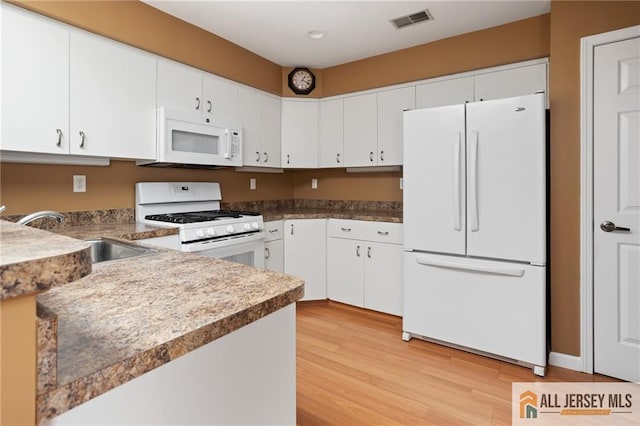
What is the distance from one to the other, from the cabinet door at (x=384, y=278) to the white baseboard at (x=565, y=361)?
1.09m

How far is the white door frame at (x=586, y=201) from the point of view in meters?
2.18

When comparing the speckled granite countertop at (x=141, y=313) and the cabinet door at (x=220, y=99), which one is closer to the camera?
the speckled granite countertop at (x=141, y=313)

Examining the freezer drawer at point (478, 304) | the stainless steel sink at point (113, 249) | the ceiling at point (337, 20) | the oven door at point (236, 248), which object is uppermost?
the ceiling at point (337, 20)

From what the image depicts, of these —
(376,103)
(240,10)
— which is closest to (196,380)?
(240,10)

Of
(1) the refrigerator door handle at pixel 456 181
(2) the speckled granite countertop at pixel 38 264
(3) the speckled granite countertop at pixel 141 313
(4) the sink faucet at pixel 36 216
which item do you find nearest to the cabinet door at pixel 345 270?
(1) the refrigerator door handle at pixel 456 181

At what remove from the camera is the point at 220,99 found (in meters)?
3.01

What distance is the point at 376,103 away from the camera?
3426 mm

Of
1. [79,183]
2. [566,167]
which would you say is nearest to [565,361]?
[566,167]

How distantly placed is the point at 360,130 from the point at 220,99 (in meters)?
1.36

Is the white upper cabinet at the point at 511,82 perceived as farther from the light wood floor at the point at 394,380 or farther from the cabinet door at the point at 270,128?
the light wood floor at the point at 394,380

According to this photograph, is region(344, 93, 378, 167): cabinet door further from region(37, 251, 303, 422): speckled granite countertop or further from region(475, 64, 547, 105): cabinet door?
region(37, 251, 303, 422): speckled granite countertop

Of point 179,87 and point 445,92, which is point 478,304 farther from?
point 179,87

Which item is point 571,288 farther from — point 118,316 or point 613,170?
point 118,316

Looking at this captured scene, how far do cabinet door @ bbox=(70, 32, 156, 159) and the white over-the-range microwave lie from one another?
0.08m
